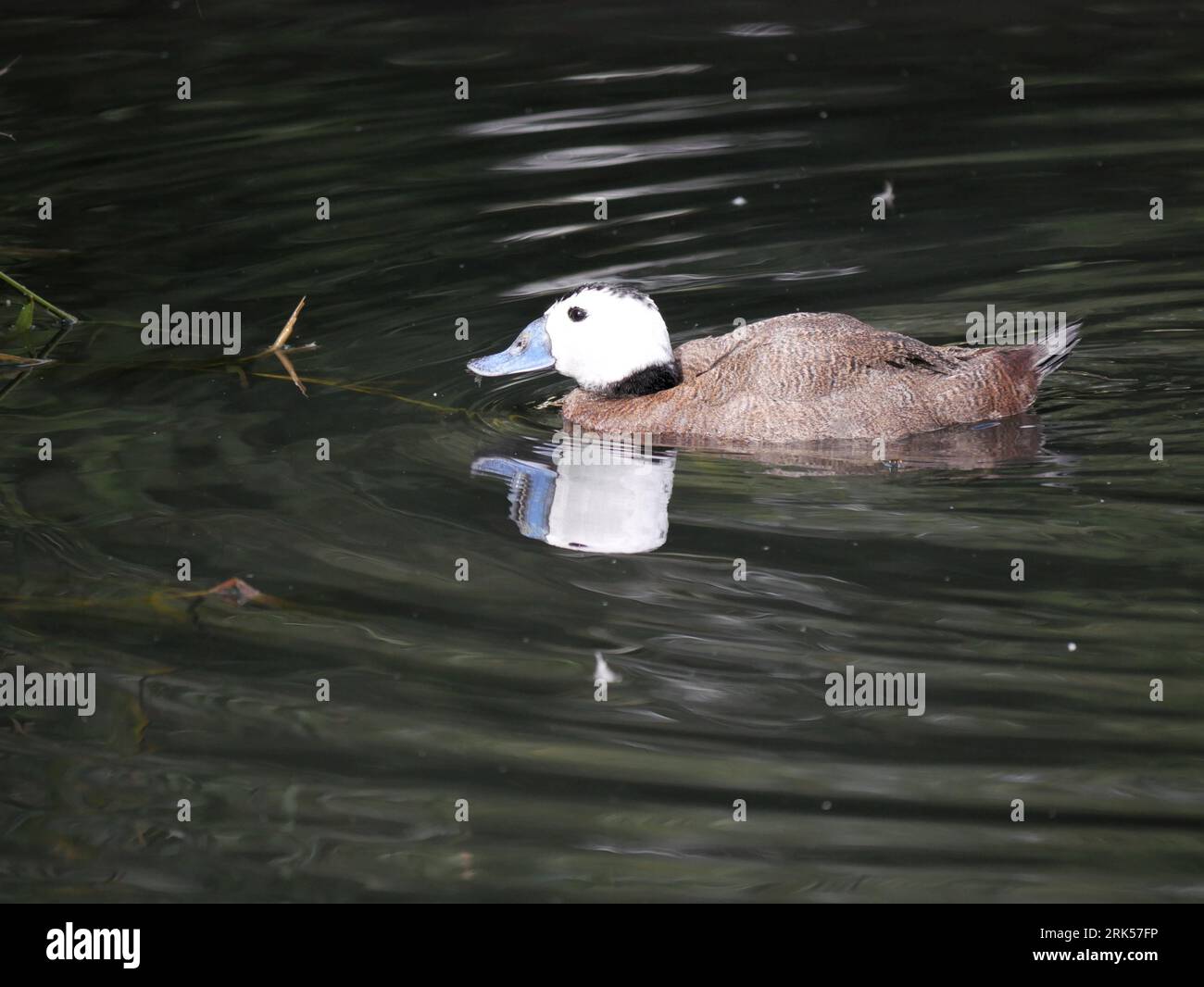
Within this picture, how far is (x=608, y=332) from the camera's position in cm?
814

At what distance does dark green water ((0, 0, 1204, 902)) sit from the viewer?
4.89 meters

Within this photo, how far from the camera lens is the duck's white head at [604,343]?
8070mm

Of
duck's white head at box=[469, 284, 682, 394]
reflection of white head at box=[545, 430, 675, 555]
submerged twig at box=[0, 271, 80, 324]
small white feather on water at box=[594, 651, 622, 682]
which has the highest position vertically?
submerged twig at box=[0, 271, 80, 324]

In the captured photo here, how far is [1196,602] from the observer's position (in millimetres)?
5988

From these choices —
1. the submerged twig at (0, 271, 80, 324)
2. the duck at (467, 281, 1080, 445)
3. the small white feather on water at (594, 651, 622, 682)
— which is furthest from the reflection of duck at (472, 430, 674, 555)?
the submerged twig at (0, 271, 80, 324)

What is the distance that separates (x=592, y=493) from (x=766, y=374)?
3.16 feet

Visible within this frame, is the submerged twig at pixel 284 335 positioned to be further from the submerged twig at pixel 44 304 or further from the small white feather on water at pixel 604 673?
the small white feather on water at pixel 604 673

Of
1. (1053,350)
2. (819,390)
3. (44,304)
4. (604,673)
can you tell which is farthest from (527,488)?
(44,304)

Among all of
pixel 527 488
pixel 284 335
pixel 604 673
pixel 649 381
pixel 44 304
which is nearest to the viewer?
pixel 604 673

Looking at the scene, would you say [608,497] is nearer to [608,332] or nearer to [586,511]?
[586,511]

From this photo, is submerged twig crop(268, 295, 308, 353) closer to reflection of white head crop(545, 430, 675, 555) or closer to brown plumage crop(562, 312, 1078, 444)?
reflection of white head crop(545, 430, 675, 555)

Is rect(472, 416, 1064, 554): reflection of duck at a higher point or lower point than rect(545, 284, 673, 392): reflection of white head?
lower

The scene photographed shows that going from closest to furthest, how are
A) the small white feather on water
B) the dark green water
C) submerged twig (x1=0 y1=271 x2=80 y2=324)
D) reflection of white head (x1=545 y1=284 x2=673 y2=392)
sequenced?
1. the dark green water
2. the small white feather on water
3. reflection of white head (x1=545 y1=284 x2=673 y2=392)
4. submerged twig (x1=0 y1=271 x2=80 y2=324)
